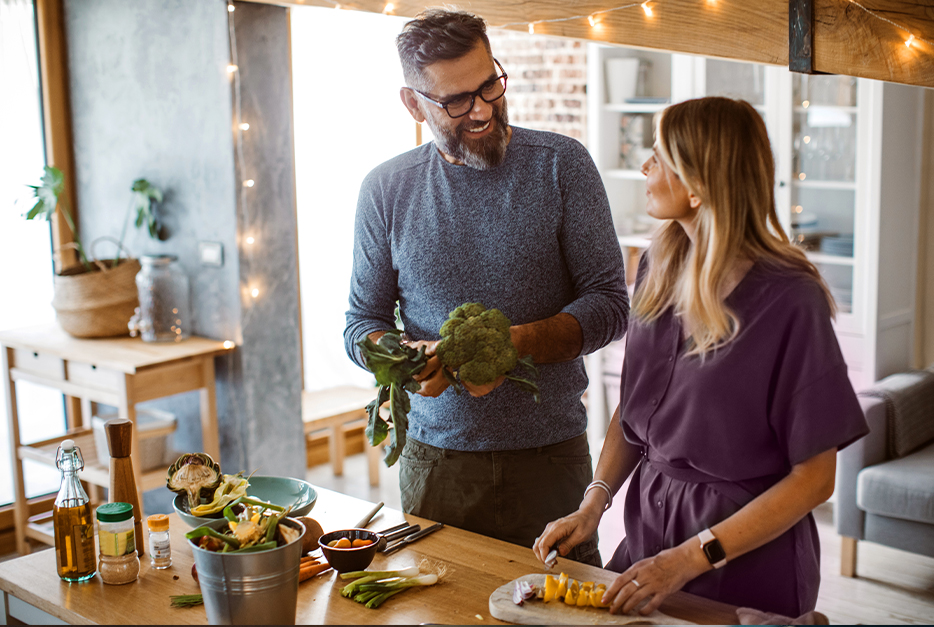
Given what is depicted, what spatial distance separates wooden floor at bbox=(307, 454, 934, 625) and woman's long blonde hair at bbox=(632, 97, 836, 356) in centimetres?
193

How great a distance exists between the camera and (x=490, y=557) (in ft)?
5.25

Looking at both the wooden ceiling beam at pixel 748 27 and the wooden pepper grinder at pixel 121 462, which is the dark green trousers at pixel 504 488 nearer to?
the wooden pepper grinder at pixel 121 462

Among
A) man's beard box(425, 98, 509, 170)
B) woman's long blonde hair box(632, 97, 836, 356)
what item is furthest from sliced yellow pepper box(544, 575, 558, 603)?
man's beard box(425, 98, 509, 170)

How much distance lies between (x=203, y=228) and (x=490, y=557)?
239 centimetres

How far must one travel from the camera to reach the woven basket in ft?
11.7

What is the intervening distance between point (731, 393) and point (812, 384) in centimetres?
12

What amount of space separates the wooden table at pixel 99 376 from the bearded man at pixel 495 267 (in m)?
1.63

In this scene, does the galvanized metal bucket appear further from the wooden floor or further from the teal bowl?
the wooden floor

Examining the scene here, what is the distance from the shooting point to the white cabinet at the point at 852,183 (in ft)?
12.7

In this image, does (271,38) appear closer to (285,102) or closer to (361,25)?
(285,102)

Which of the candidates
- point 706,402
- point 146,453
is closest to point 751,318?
point 706,402

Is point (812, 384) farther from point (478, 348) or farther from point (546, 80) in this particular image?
point (546, 80)

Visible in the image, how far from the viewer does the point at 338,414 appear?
4.30m

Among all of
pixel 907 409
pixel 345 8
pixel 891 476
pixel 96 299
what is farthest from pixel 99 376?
pixel 907 409
